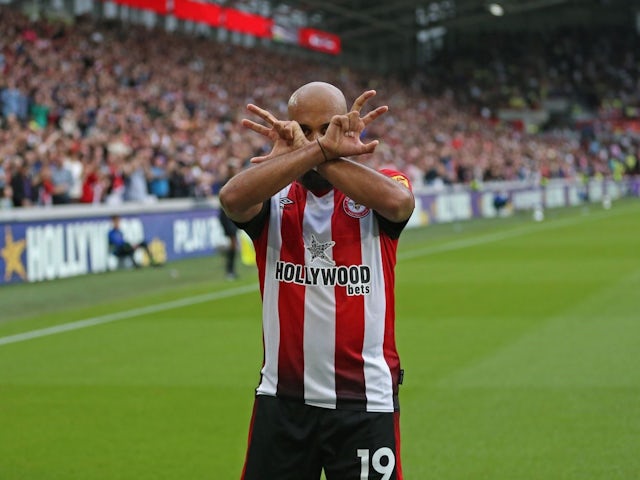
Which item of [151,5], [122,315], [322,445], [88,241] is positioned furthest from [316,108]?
[151,5]

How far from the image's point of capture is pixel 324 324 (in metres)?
3.97

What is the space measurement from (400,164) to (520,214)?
504 centimetres

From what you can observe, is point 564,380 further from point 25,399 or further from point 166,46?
point 166,46

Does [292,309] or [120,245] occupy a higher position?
[292,309]

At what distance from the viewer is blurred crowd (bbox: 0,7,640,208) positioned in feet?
75.4

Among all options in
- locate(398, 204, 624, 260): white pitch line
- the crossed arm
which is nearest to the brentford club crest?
the crossed arm

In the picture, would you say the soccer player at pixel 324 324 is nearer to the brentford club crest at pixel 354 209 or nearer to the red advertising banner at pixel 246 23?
the brentford club crest at pixel 354 209

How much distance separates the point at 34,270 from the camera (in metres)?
18.3

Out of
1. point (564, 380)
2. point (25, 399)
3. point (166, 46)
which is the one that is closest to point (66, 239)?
point (25, 399)

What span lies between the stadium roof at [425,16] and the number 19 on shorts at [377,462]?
153ft

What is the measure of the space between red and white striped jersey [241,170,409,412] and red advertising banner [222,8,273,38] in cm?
3743

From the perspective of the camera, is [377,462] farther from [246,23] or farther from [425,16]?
[425,16]

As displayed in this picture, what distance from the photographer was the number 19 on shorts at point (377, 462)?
3.86 metres

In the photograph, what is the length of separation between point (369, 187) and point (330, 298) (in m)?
0.47
